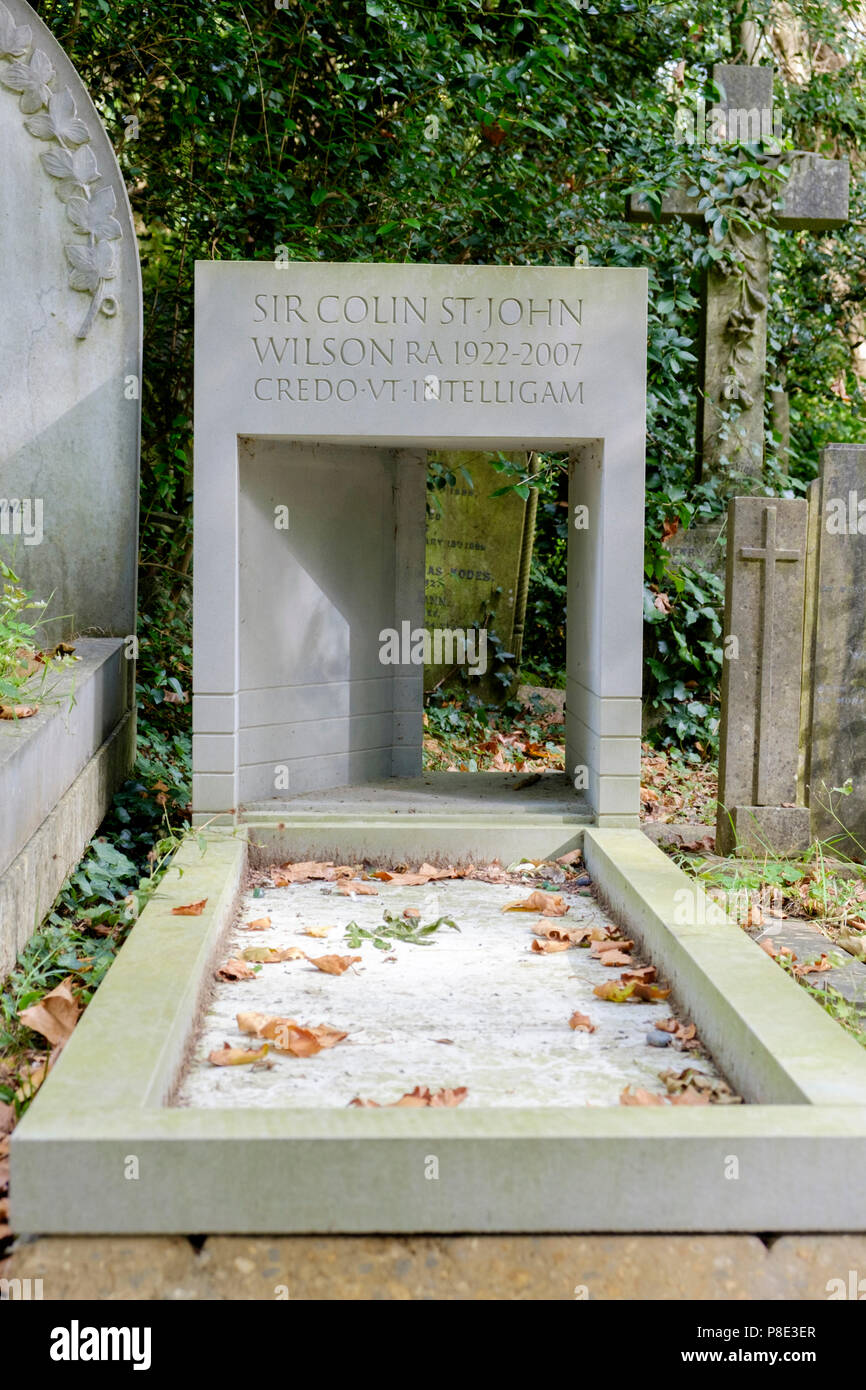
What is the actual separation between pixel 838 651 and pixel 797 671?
0.80ft

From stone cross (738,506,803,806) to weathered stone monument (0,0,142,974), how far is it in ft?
9.57

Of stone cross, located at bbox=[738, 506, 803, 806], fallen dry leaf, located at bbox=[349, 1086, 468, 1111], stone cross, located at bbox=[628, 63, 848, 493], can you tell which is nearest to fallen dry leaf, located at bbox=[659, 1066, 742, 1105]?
fallen dry leaf, located at bbox=[349, 1086, 468, 1111]

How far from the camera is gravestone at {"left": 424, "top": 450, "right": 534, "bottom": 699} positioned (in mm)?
9234

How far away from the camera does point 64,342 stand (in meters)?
6.12

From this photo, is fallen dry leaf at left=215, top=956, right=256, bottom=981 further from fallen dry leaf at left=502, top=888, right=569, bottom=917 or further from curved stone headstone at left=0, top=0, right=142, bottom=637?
curved stone headstone at left=0, top=0, right=142, bottom=637

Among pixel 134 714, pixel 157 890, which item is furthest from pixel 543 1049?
pixel 134 714

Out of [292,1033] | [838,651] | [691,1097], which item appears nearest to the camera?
[691,1097]

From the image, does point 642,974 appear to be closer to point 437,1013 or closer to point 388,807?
point 437,1013

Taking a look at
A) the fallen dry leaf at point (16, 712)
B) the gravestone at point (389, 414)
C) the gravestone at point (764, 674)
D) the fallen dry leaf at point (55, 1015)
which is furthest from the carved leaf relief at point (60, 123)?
the fallen dry leaf at point (55, 1015)

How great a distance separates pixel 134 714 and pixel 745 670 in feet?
9.76

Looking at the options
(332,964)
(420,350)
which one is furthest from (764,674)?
(332,964)

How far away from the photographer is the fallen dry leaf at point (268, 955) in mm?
3994

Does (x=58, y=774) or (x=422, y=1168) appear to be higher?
(x=58, y=774)

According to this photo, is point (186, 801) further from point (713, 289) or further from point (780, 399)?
point (780, 399)
